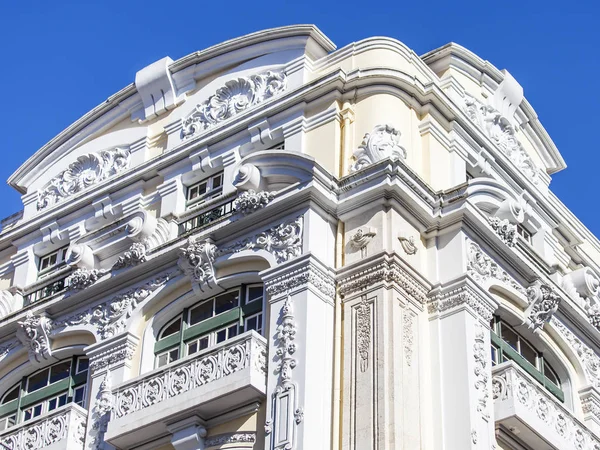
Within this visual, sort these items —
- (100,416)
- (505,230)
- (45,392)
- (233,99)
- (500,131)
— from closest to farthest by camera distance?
(100,416)
(505,230)
(45,392)
(233,99)
(500,131)

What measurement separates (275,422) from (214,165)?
9.05m

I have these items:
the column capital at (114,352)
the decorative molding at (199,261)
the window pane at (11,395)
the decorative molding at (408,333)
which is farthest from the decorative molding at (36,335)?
the decorative molding at (408,333)

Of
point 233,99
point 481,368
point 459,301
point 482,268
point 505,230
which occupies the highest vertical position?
point 233,99

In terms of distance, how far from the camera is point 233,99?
36344 millimetres

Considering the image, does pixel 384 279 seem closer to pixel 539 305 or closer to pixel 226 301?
pixel 226 301

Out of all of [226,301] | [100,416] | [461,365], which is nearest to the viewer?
[461,365]

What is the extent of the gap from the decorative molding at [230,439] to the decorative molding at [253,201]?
5.19m

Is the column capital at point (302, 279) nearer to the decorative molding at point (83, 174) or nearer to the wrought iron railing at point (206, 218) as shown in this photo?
the wrought iron railing at point (206, 218)

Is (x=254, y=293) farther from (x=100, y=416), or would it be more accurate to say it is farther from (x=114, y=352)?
(x=100, y=416)

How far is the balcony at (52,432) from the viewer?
31344 mm

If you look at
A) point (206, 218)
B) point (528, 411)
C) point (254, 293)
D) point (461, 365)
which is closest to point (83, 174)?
point (206, 218)

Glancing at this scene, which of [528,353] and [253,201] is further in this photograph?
[528,353]

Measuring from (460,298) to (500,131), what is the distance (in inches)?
318

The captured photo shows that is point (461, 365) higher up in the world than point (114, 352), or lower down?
lower down
